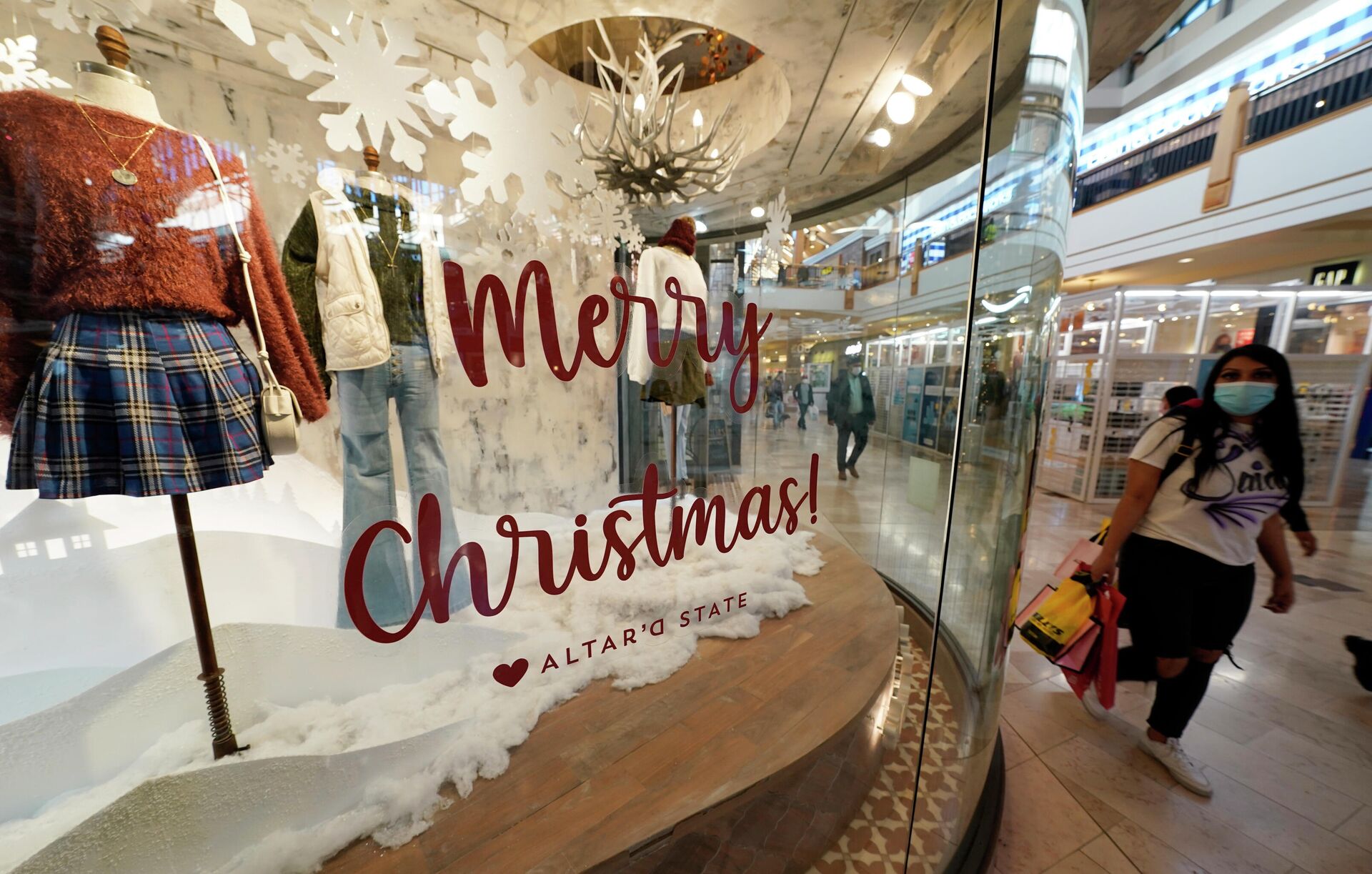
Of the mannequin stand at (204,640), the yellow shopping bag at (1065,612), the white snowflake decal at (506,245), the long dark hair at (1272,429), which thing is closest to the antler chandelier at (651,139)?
the white snowflake decal at (506,245)

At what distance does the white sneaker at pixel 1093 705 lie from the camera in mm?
1866

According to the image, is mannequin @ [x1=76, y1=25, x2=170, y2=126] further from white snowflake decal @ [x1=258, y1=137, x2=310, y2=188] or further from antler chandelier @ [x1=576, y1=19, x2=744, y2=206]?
antler chandelier @ [x1=576, y1=19, x2=744, y2=206]

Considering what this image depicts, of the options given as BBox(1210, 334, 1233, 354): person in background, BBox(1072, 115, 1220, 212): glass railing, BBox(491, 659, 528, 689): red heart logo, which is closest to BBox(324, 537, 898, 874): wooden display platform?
BBox(491, 659, 528, 689): red heart logo

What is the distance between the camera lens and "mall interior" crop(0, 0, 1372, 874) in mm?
734

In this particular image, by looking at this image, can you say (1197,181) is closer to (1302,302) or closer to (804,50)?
(1302,302)

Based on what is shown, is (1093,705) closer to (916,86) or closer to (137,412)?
(916,86)

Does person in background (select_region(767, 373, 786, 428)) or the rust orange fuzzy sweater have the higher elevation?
the rust orange fuzzy sweater

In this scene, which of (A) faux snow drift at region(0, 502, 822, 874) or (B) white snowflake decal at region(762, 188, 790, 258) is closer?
(A) faux snow drift at region(0, 502, 822, 874)

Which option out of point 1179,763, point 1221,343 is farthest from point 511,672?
point 1221,343

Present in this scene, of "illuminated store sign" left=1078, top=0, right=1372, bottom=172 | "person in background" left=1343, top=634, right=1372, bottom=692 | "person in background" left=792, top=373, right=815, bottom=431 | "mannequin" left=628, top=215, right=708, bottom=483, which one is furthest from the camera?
"illuminated store sign" left=1078, top=0, right=1372, bottom=172

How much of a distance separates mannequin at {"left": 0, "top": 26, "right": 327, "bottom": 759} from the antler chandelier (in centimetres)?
70

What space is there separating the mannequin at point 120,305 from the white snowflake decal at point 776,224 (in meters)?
1.26

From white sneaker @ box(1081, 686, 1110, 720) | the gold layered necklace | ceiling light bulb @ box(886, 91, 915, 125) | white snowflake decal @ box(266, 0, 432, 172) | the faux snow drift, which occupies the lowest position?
white sneaker @ box(1081, 686, 1110, 720)

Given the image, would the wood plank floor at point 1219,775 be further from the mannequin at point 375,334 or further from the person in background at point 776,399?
the mannequin at point 375,334
